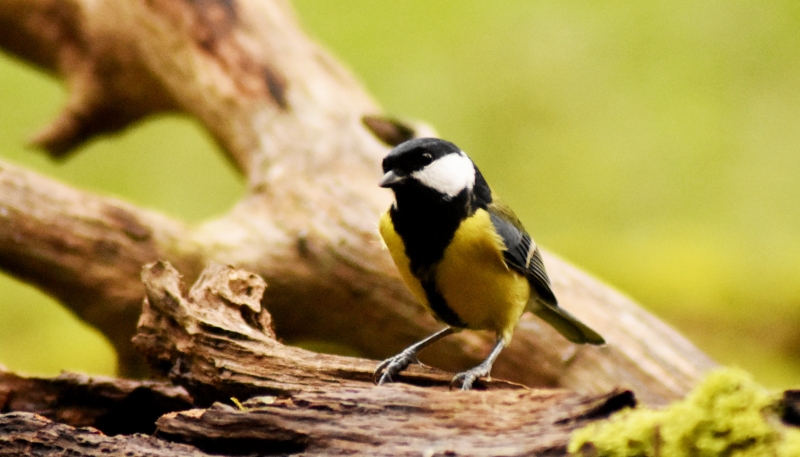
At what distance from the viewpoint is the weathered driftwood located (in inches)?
53.6

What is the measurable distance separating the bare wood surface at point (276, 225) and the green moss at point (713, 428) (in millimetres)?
1766

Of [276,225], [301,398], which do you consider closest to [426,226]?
[301,398]

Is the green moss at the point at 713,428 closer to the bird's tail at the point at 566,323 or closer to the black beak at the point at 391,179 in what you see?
the black beak at the point at 391,179

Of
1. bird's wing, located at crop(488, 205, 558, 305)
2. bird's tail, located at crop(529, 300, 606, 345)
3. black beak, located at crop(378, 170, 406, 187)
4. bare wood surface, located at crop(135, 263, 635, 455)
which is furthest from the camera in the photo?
bird's tail, located at crop(529, 300, 606, 345)

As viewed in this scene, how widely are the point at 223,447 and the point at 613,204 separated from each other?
4003mm

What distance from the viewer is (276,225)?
3.16 metres

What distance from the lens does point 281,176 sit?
10.8ft

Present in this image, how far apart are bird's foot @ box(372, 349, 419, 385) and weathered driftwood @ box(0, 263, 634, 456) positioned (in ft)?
0.12

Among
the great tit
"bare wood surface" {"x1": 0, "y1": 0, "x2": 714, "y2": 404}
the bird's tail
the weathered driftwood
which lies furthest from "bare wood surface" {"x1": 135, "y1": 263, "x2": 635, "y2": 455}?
"bare wood surface" {"x1": 0, "y1": 0, "x2": 714, "y2": 404}

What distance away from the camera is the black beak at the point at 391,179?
1.89m

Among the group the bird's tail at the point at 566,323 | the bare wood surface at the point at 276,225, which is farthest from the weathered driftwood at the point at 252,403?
the bare wood surface at the point at 276,225

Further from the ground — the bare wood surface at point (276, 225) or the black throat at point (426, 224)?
the bare wood surface at point (276, 225)

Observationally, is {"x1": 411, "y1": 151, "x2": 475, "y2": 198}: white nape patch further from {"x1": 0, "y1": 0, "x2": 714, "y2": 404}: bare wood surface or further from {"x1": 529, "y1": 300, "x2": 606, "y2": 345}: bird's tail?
{"x1": 0, "y1": 0, "x2": 714, "y2": 404}: bare wood surface

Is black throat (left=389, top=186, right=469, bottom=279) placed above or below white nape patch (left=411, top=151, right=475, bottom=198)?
below
